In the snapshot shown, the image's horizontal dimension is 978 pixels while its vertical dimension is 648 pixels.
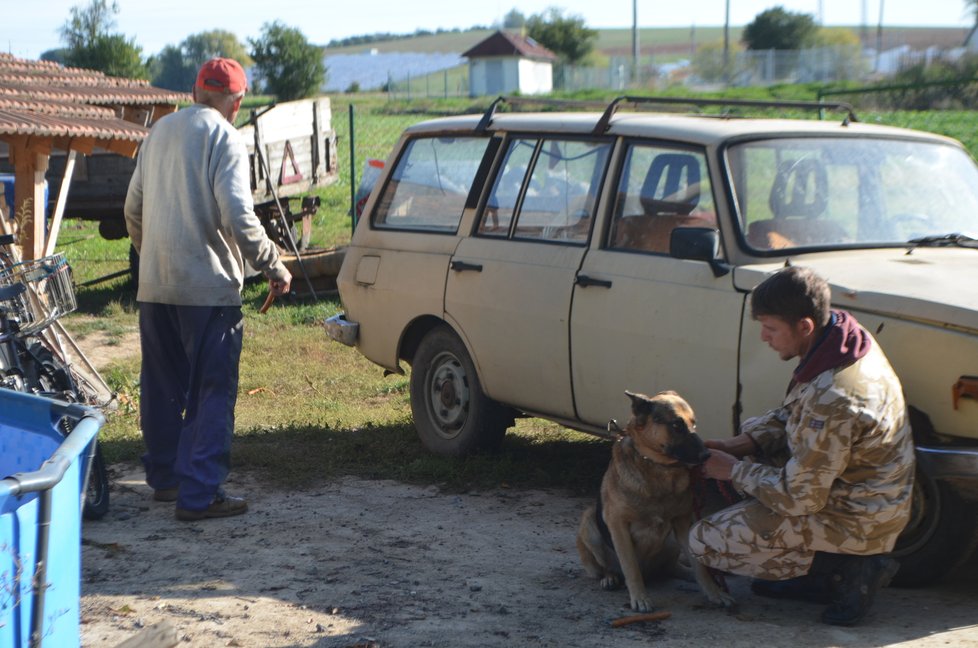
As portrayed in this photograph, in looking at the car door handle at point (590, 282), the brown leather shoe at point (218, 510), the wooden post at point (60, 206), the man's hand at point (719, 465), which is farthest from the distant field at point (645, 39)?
the man's hand at point (719, 465)

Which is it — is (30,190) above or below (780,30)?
below

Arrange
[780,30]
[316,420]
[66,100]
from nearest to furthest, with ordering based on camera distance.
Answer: [316,420]
[66,100]
[780,30]

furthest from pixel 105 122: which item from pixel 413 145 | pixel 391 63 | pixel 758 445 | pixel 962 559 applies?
pixel 391 63

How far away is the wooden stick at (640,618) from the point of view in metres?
4.34

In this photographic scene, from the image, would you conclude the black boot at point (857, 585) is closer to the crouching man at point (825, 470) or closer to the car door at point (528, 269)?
the crouching man at point (825, 470)

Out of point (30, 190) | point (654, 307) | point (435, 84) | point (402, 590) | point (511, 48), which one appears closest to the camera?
point (402, 590)

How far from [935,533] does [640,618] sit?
3.91 ft

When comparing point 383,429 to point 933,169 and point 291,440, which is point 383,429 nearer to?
point 291,440

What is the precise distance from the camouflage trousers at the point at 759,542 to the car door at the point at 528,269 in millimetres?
1622

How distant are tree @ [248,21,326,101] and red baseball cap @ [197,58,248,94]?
132 feet

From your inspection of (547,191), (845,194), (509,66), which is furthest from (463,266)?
(509,66)

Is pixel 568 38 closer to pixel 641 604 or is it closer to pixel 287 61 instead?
pixel 287 61

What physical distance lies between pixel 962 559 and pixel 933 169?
6.96ft

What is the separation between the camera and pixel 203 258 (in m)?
5.65
